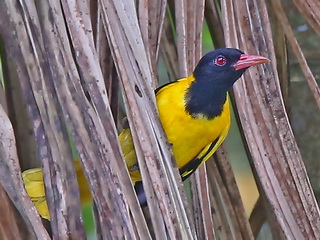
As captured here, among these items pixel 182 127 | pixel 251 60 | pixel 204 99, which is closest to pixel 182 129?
pixel 182 127

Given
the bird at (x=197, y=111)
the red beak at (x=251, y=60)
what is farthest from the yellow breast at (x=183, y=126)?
the red beak at (x=251, y=60)

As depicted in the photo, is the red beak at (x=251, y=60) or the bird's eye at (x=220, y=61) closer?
the red beak at (x=251, y=60)

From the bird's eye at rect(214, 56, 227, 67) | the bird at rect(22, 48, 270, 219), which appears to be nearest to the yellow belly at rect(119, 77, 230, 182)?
the bird at rect(22, 48, 270, 219)

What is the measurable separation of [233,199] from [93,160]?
0.67m

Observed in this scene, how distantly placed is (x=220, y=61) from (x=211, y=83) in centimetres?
8

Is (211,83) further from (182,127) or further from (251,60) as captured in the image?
(251,60)

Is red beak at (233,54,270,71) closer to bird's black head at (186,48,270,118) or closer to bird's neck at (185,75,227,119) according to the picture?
bird's black head at (186,48,270,118)

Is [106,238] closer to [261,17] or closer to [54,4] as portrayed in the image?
[54,4]

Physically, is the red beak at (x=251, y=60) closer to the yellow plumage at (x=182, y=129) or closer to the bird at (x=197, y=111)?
the bird at (x=197, y=111)

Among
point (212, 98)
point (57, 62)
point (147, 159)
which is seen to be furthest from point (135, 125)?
point (212, 98)

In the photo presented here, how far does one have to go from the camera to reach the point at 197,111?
2.21m

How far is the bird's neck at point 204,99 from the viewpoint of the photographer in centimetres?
221

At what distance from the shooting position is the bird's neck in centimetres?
221

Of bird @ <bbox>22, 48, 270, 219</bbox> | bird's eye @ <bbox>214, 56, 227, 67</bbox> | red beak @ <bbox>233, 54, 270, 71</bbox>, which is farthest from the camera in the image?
bird's eye @ <bbox>214, 56, 227, 67</bbox>
